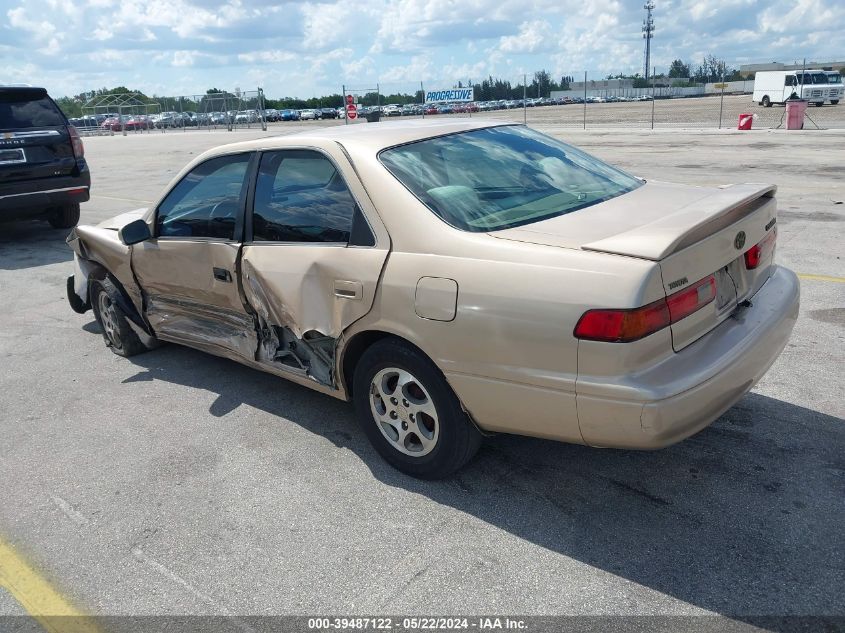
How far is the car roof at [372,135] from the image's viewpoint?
3605 mm

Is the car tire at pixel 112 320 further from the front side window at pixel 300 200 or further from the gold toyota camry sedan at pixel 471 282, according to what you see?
the front side window at pixel 300 200

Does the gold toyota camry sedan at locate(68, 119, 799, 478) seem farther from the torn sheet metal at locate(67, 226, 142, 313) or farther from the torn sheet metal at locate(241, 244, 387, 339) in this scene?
the torn sheet metal at locate(67, 226, 142, 313)

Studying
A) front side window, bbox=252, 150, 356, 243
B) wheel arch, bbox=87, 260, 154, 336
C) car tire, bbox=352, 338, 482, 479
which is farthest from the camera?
wheel arch, bbox=87, 260, 154, 336

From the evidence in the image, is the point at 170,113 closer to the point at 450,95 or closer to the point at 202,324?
the point at 450,95

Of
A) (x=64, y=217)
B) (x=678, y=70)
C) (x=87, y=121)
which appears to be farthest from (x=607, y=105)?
(x=64, y=217)

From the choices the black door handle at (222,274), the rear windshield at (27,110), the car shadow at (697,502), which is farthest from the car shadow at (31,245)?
the car shadow at (697,502)

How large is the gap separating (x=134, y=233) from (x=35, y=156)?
6135 mm

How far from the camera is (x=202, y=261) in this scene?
419cm

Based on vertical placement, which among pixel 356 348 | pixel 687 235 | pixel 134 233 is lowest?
pixel 356 348

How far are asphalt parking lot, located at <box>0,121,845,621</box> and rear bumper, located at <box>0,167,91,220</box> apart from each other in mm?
5169

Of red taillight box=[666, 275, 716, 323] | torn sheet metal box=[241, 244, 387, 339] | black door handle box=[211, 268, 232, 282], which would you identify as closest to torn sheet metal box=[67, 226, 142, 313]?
black door handle box=[211, 268, 232, 282]

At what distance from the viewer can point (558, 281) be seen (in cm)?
268

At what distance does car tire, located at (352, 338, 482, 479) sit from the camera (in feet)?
10.2

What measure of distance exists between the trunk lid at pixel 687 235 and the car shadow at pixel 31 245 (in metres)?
7.86
